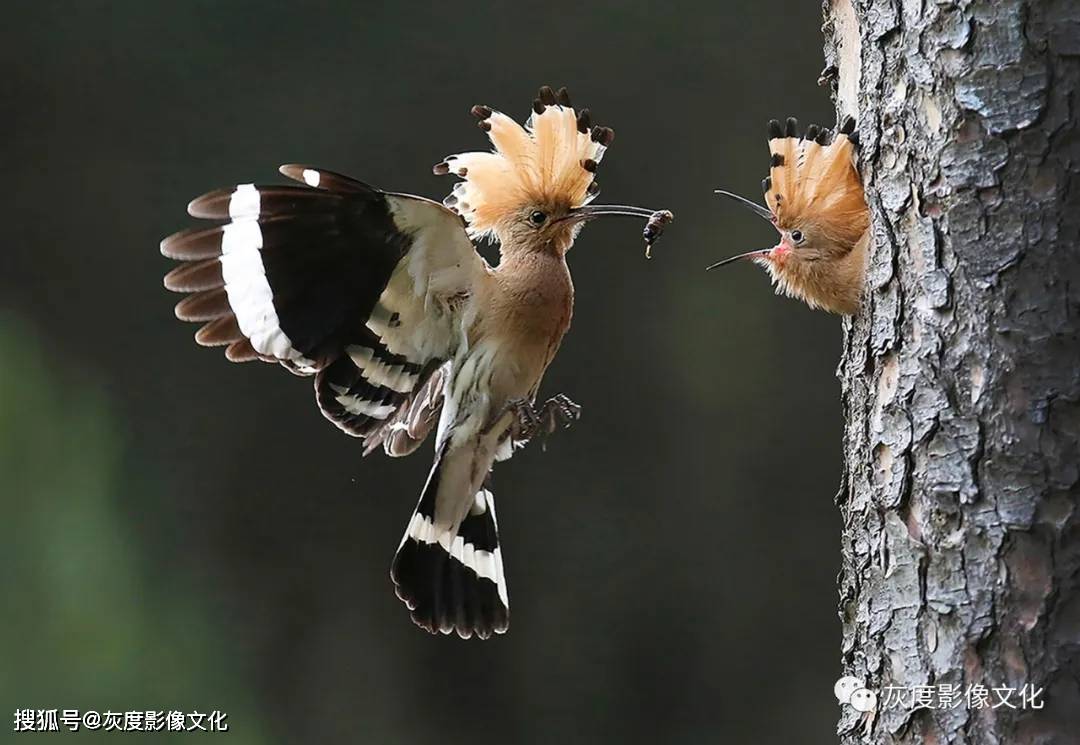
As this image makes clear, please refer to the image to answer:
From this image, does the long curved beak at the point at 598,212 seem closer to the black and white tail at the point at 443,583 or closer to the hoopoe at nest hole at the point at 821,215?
the hoopoe at nest hole at the point at 821,215

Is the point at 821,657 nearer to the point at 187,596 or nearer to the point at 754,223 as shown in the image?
the point at 754,223

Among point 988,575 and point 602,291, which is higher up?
point 602,291

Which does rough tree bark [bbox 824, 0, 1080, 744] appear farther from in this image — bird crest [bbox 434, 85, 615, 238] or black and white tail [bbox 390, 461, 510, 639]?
black and white tail [bbox 390, 461, 510, 639]

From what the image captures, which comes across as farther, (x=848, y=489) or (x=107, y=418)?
(x=107, y=418)

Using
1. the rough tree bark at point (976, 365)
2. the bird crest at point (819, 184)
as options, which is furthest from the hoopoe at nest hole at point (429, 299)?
the rough tree bark at point (976, 365)

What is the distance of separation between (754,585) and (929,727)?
247cm

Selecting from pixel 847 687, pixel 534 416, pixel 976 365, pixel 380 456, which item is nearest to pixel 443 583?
pixel 534 416

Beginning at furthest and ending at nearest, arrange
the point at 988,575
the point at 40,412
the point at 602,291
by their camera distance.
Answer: the point at 602,291 < the point at 40,412 < the point at 988,575

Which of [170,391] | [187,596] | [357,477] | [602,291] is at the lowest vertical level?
[187,596]

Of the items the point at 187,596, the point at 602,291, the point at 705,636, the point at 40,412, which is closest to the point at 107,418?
the point at 40,412

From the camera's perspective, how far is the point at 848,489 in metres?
1.54

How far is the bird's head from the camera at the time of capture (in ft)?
5.93

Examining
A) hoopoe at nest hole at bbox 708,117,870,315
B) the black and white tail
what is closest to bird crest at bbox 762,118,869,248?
hoopoe at nest hole at bbox 708,117,870,315

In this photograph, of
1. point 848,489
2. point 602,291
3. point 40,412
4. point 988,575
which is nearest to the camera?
point 988,575
